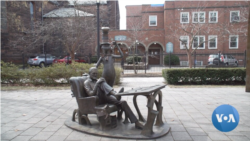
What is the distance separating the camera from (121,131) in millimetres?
3834

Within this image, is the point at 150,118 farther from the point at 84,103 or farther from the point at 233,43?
the point at 233,43

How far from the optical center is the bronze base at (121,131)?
361cm

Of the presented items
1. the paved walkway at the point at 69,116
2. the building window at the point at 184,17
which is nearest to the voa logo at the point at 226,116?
the paved walkway at the point at 69,116

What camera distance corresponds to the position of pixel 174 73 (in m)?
10.7

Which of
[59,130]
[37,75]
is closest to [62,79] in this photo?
[37,75]

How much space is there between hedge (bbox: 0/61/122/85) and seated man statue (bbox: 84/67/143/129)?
20.9 feet

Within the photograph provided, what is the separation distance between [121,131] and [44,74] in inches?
326

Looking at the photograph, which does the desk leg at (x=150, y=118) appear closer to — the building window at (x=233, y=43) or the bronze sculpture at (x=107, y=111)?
the bronze sculpture at (x=107, y=111)

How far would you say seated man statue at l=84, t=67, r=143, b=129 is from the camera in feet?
A: 12.7

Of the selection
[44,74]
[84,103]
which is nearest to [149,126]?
[84,103]

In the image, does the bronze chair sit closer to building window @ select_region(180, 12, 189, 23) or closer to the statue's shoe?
the statue's shoe

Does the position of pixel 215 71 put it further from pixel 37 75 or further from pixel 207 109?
pixel 37 75

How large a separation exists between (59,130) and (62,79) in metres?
7.53

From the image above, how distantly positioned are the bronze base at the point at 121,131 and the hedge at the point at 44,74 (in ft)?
21.1
